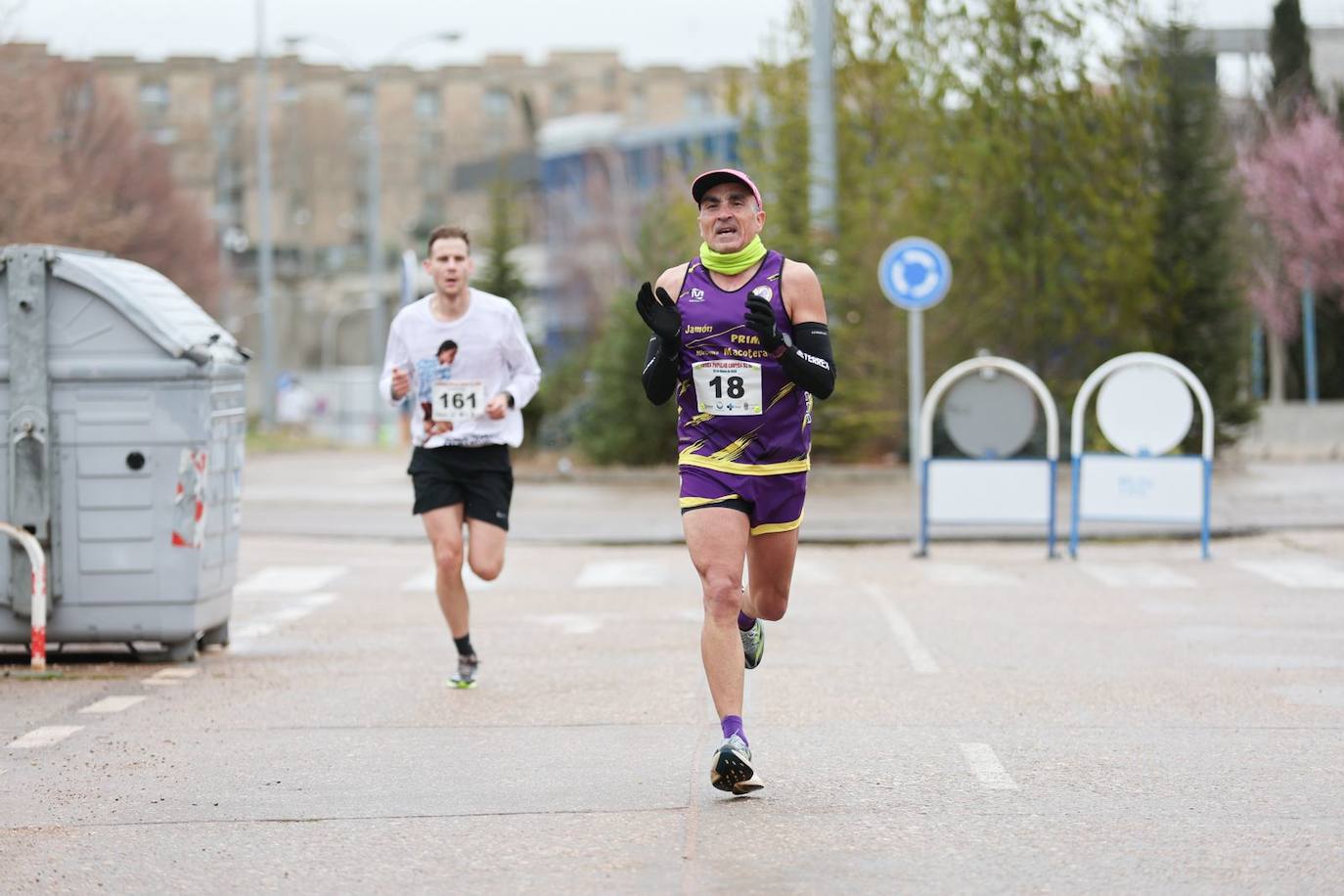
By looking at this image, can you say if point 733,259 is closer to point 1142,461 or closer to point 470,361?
point 470,361

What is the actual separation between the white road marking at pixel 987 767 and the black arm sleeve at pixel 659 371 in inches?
63.6

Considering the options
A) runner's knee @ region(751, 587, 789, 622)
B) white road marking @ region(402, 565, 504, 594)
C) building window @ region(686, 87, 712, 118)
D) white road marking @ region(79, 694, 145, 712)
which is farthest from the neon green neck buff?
building window @ region(686, 87, 712, 118)

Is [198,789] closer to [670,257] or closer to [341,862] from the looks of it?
[341,862]

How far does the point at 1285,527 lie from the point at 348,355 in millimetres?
89801

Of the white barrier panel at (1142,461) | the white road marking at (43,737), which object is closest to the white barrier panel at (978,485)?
the white barrier panel at (1142,461)

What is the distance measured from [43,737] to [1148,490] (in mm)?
10241

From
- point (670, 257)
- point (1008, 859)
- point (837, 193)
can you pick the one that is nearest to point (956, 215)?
point (837, 193)

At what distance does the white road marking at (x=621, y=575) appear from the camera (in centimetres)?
1541

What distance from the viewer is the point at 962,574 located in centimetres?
1572

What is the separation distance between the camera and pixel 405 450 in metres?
45.4

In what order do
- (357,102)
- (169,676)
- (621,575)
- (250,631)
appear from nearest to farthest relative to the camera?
1. (169,676)
2. (250,631)
3. (621,575)
4. (357,102)

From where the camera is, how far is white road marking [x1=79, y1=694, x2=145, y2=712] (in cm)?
938

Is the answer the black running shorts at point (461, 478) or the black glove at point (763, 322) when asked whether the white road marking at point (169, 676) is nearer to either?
the black running shorts at point (461, 478)

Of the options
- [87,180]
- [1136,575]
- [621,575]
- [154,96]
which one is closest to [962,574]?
[1136,575]
